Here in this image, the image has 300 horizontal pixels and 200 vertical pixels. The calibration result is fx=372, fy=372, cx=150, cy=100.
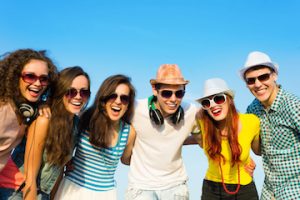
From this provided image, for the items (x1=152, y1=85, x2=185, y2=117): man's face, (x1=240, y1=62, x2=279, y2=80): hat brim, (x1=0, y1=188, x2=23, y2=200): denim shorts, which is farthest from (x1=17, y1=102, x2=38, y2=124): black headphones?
(x1=240, y1=62, x2=279, y2=80): hat brim

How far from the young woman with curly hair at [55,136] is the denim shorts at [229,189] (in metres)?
2.48

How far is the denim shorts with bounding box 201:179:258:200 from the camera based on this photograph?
6.37 m

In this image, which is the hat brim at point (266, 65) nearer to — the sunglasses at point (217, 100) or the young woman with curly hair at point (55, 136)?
the sunglasses at point (217, 100)

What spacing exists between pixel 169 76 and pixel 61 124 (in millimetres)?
2143

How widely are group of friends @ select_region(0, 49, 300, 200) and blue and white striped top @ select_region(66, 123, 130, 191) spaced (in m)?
0.02

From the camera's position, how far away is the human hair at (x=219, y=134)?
6.27 metres

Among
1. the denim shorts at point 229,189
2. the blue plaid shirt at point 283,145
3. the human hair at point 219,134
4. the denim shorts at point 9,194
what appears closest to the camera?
the denim shorts at point 9,194

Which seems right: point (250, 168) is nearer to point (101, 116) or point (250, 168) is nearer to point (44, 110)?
point (101, 116)

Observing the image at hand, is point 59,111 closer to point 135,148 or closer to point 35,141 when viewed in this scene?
point 35,141

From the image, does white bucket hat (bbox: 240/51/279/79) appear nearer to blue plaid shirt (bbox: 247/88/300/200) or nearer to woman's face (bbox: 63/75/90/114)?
blue plaid shirt (bbox: 247/88/300/200)

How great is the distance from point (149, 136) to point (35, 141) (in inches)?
81.4

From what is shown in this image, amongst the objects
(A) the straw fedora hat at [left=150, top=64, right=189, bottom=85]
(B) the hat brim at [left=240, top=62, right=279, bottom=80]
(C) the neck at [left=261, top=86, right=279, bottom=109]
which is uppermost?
(B) the hat brim at [left=240, top=62, right=279, bottom=80]

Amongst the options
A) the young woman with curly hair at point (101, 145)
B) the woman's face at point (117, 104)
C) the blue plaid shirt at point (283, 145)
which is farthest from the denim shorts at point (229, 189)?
the woman's face at point (117, 104)

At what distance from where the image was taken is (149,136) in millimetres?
6707
